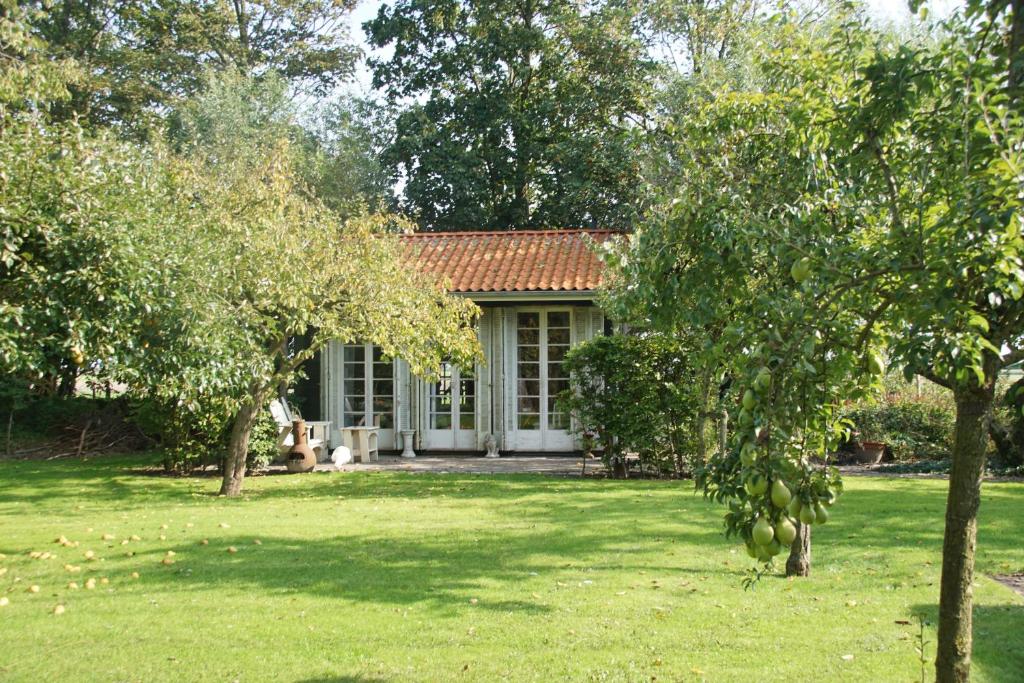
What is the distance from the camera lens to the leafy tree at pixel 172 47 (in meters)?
26.8

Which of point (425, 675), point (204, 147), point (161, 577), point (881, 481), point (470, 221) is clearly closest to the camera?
point (425, 675)

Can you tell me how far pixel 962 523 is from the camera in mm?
3680

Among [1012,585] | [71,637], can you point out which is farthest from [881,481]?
[71,637]

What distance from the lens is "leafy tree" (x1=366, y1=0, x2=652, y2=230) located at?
83.5 ft

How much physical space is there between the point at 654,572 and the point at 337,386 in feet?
36.3

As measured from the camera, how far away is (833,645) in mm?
5367

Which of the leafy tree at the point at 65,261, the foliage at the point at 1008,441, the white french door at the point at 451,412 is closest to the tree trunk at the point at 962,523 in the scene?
the leafy tree at the point at 65,261

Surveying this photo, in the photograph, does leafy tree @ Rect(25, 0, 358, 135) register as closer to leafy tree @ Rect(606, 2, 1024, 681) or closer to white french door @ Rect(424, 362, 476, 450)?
white french door @ Rect(424, 362, 476, 450)

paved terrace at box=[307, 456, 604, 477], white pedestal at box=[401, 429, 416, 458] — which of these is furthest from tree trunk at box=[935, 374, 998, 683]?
white pedestal at box=[401, 429, 416, 458]

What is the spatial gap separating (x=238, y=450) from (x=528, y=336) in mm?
6402

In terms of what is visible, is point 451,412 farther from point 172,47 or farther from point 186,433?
point 172,47

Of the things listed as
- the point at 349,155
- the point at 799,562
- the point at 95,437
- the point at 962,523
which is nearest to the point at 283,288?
the point at 799,562

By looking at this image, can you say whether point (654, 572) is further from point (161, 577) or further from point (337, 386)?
point (337, 386)

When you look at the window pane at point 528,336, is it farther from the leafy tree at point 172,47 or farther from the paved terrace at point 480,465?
the leafy tree at point 172,47
